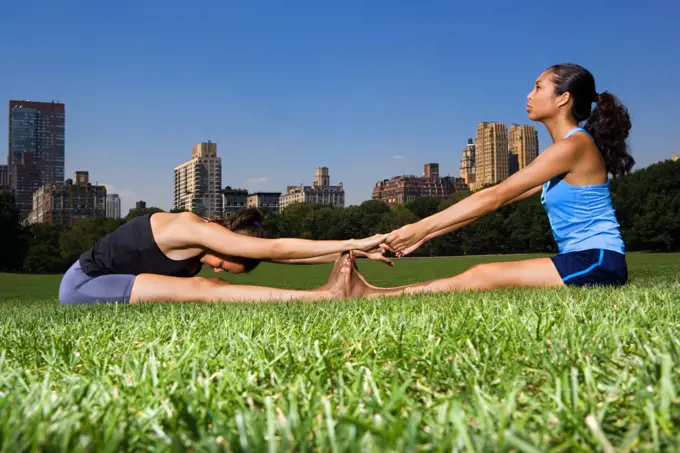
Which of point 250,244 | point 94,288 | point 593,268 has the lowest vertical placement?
point 94,288

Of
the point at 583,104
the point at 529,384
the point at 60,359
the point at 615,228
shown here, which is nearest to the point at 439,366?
the point at 529,384

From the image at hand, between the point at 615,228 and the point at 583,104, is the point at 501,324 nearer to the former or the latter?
the point at 615,228

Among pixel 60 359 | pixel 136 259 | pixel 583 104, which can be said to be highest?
pixel 583 104

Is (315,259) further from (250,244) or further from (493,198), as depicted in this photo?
(493,198)

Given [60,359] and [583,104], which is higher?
[583,104]

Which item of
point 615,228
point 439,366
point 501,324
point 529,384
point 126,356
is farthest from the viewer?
point 615,228

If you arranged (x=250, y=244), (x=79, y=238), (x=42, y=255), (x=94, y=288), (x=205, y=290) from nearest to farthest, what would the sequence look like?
(x=250, y=244) → (x=205, y=290) → (x=94, y=288) → (x=42, y=255) → (x=79, y=238)

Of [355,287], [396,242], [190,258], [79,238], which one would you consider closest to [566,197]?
[396,242]

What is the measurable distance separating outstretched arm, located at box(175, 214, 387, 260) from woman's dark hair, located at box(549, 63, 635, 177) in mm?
2327

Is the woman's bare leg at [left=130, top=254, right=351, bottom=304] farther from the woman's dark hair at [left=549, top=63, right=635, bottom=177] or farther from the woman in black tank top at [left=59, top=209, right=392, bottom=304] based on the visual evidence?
the woman's dark hair at [left=549, top=63, right=635, bottom=177]

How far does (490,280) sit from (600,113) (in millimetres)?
2000

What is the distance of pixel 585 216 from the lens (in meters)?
5.66

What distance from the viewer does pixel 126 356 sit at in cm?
221

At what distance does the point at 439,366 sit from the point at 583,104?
4946mm
